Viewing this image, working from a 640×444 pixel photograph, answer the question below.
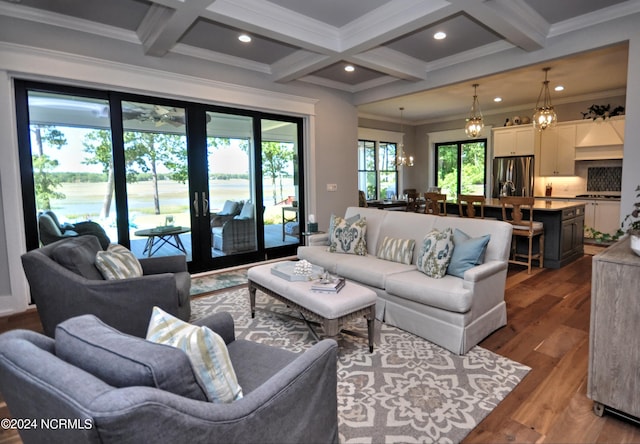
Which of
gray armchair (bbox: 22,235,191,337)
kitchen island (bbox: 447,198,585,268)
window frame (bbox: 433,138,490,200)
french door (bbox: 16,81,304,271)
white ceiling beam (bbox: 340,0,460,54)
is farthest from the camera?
window frame (bbox: 433,138,490,200)

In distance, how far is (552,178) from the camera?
25.9ft

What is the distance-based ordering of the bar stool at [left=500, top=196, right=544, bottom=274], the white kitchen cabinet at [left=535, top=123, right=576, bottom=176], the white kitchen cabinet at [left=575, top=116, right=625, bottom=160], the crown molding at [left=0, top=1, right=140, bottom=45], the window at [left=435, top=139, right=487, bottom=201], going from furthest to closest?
the window at [left=435, top=139, right=487, bottom=201], the white kitchen cabinet at [left=535, top=123, right=576, bottom=176], the white kitchen cabinet at [left=575, top=116, right=625, bottom=160], the bar stool at [left=500, top=196, right=544, bottom=274], the crown molding at [left=0, top=1, right=140, bottom=45]

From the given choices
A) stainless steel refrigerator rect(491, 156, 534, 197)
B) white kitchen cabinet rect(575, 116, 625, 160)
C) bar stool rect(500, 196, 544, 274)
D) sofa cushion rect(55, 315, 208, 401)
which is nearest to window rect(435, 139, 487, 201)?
stainless steel refrigerator rect(491, 156, 534, 197)

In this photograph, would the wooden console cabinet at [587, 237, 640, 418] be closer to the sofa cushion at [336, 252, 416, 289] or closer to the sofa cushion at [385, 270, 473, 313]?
the sofa cushion at [385, 270, 473, 313]

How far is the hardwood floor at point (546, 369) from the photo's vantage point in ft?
6.20

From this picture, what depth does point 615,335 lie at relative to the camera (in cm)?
191

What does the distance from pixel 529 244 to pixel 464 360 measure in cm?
306

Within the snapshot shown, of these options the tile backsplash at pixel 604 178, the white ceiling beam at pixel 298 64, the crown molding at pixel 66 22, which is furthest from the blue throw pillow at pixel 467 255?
the tile backsplash at pixel 604 178

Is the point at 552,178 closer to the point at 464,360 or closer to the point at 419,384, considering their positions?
the point at 464,360

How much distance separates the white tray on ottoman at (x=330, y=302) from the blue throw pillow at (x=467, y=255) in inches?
33.5

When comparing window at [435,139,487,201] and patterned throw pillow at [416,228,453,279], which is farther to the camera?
window at [435,139,487,201]

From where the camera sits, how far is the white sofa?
2725mm

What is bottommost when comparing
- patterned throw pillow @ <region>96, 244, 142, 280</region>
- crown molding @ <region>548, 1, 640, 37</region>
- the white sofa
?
the white sofa

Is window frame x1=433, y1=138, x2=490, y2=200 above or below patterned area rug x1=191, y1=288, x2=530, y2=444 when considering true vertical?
above
